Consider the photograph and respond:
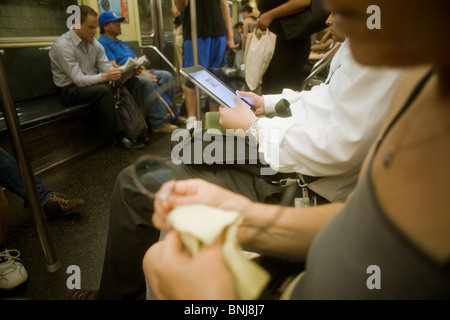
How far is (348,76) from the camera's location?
887 millimetres

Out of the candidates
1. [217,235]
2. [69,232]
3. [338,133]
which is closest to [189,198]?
[217,235]

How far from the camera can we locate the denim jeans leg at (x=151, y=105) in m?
3.47

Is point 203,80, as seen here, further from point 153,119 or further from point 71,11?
point 71,11

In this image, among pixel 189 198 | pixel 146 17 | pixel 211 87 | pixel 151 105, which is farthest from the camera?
pixel 146 17

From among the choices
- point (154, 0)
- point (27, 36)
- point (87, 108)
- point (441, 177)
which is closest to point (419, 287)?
point (441, 177)

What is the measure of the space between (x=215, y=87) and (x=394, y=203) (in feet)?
3.69

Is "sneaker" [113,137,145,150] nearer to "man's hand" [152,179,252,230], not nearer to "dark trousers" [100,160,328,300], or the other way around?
"dark trousers" [100,160,328,300]

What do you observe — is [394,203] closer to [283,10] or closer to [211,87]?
[211,87]

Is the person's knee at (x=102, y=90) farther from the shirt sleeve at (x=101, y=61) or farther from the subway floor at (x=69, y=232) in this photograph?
the subway floor at (x=69, y=232)

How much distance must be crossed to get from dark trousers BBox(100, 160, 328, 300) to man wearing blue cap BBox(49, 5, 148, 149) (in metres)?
2.04

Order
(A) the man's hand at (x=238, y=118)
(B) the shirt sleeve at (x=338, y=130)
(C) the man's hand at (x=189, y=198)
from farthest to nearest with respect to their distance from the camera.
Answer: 1. (A) the man's hand at (x=238, y=118)
2. (B) the shirt sleeve at (x=338, y=130)
3. (C) the man's hand at (x=189, y=198)

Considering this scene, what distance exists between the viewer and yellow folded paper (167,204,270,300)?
1.50 feet

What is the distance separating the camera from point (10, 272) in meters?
1.31

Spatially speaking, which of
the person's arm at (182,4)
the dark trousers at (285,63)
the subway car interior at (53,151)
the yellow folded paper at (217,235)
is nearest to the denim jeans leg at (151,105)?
the subway car interior at (53,151)
